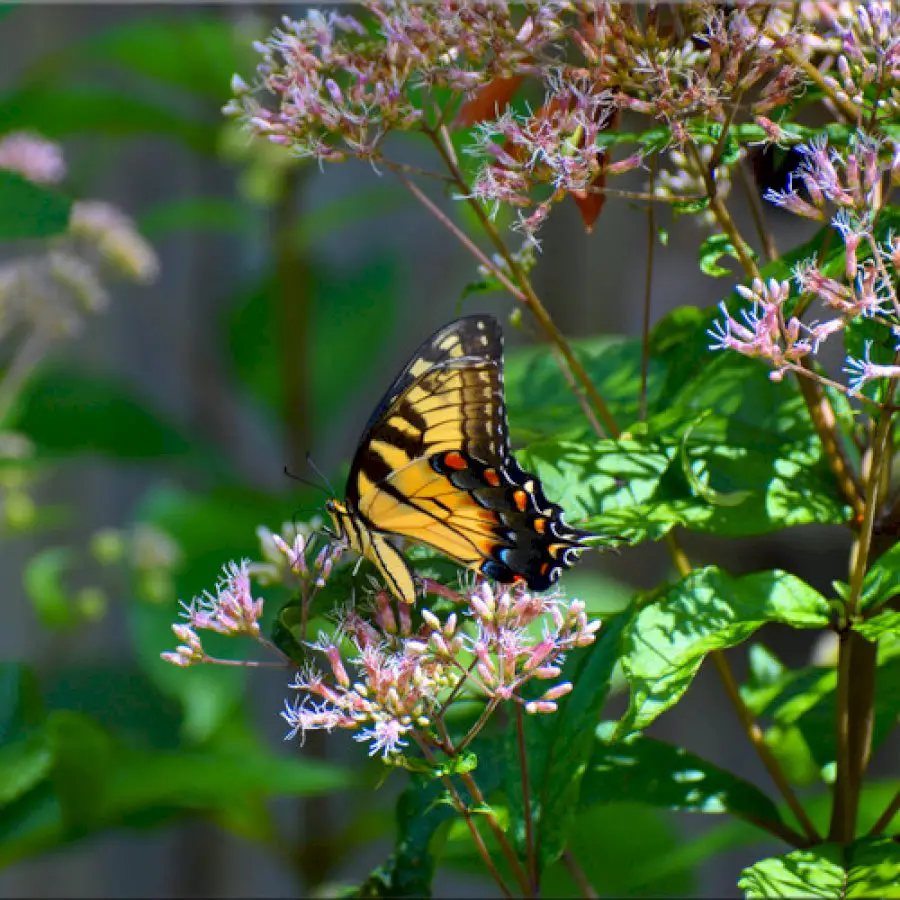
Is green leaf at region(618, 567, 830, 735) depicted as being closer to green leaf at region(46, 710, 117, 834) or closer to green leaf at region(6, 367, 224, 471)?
green leaf at region(46, 710, 117, 834)

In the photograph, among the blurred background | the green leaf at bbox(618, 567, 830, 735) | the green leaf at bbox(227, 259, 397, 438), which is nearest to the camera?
the green leaf at bbox(618, 567, 830, 735)

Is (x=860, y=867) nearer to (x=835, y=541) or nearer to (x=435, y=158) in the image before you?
(x=835, y=541)

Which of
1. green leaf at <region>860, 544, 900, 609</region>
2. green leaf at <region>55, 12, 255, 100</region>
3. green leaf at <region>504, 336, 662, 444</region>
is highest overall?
green leaf at <region>55, 12, 255, 100</region>

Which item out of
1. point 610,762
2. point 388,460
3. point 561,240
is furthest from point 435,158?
point 610,762

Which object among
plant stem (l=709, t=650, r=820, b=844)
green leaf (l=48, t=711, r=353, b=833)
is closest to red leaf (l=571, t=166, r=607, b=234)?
plant stem (l=709, t=650, r=820, b=844)

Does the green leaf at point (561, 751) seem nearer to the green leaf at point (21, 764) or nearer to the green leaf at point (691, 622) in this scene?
the green leaf at point (691, 622)

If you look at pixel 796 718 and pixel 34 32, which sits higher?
pixel 34 32

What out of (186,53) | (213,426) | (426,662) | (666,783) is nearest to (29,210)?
(426,662)

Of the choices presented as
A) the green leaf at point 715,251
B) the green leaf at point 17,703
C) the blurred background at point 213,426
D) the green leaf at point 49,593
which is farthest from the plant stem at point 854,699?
the green leaf at point 49,593
